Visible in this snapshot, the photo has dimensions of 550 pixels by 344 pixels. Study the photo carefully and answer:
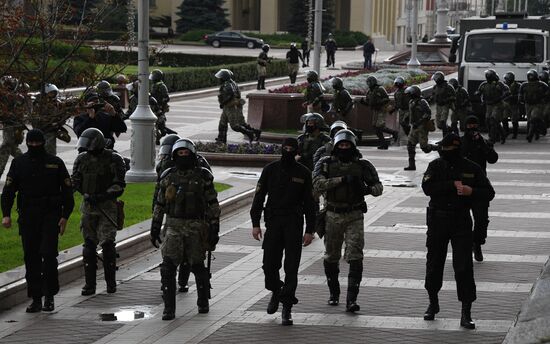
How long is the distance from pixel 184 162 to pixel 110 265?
1.95 metres

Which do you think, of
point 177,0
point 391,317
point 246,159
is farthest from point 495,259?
point 177,0

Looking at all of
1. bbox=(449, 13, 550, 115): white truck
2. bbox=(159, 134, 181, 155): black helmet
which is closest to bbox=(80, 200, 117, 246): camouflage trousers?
bbox=(159, 134, 181, 155): black helmet

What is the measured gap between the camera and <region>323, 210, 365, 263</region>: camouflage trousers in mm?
12789

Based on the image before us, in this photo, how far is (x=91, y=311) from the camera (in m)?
13.1

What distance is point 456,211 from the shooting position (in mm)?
12133

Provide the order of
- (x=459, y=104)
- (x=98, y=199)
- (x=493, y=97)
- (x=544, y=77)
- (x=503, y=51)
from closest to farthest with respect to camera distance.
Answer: (x=98, y=199), (x=459, y=104), (x=493, y=97), (x=544, y=77), (x=503, y=51)

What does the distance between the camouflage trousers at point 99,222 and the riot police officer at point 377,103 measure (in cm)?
1444

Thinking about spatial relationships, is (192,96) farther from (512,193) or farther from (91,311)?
(91,311)

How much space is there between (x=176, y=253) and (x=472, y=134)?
14.3 ft

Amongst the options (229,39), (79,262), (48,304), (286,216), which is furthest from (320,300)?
(229,39)

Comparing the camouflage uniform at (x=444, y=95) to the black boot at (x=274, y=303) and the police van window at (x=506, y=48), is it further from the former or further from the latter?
the black boot at (x=274, y=303)

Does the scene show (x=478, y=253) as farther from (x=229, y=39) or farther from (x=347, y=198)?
(x=229, y=39)

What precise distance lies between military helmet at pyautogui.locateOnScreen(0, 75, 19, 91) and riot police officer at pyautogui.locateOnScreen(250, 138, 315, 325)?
162 inches

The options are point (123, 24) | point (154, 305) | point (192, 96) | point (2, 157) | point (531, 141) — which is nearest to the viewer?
point (154, 305)
